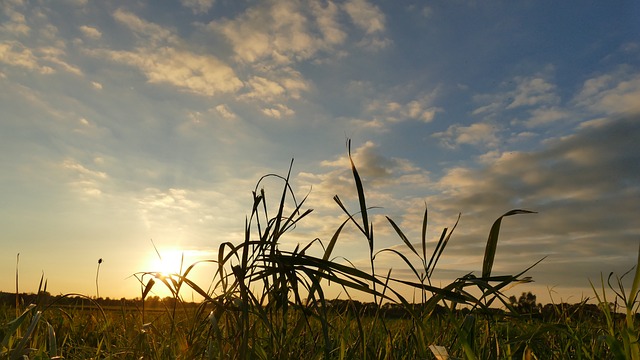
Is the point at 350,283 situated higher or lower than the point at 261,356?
higher

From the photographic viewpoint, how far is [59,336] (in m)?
4.69

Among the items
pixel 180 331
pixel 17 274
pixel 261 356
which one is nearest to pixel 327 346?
pixel 261 356

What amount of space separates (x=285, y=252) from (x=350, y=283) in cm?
31

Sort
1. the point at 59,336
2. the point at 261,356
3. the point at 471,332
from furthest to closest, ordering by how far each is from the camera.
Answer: the point at 59,336
the point at 261,356
the point at 471,332

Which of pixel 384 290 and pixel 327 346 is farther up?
pixel 384 290

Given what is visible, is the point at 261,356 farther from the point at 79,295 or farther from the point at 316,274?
the point at 79,295

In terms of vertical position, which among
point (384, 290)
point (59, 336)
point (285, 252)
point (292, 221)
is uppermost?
point (292, 221)

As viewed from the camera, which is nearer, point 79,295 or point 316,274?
point 316,274

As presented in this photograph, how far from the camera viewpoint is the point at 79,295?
10.0 feet

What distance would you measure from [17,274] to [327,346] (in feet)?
7.04

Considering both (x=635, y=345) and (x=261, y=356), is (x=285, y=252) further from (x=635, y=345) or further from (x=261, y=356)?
(x=635, y=345)

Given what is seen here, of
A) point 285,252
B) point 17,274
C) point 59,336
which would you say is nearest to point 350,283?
point 285,252

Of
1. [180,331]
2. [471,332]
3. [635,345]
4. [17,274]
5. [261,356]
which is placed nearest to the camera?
[635,345]

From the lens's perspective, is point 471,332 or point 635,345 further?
point 471,332
